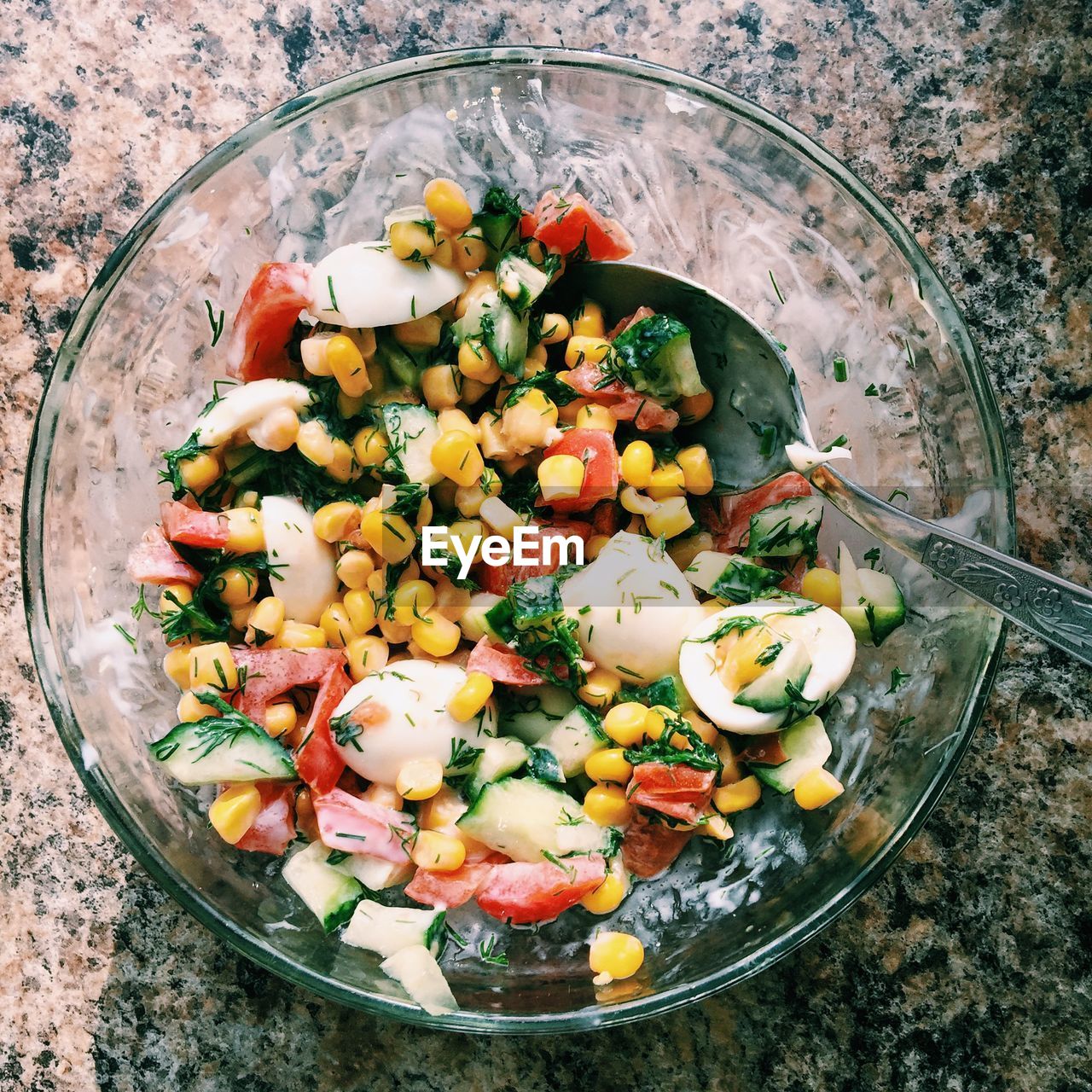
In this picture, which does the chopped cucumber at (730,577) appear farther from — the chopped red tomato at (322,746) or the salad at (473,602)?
the chopped red tomato at (322,746)

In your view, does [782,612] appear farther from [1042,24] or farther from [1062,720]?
[1042,24]

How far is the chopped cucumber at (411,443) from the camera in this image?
1813mm

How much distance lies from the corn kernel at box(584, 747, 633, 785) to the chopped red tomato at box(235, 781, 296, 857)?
55 centimetres

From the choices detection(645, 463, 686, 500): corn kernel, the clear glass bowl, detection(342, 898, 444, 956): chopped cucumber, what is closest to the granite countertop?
the clear glass bowl

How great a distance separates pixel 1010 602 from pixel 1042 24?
1275mm

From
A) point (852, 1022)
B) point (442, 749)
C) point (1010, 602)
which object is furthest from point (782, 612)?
point (852, 1022)

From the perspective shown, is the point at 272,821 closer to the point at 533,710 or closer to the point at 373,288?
the point at 533,710

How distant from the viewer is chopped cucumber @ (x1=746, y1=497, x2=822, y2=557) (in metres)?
1.86

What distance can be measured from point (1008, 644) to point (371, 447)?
4.36 feet

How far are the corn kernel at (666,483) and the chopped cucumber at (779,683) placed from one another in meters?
0.35

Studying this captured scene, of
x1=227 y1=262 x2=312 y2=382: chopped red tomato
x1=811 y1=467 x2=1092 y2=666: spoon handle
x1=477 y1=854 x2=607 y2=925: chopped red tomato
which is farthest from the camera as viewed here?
x1=227 y1=262 x2=312 y2=382: chopped red tomato

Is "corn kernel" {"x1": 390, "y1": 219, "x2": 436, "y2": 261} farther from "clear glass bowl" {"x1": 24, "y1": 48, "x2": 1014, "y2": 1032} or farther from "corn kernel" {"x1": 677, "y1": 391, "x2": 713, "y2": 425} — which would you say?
"corn kernel" {"x1": 677, "y1": 391, "x2": 713, "y2": 425}

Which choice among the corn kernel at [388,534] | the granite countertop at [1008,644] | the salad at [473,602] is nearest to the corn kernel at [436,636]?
the salad at [473,602]

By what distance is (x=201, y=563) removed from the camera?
6.20ft
